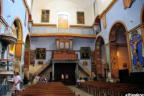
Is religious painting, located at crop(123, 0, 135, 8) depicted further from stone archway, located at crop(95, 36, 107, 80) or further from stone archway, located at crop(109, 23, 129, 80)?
stone archway, located at crop(95, 36, 107, 80)

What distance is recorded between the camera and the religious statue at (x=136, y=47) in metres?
9.48

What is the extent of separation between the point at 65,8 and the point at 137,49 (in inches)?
589

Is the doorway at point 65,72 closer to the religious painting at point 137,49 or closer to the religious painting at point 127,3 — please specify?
the religious painting at point 137,49

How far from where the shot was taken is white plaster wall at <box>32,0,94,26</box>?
2106 centimetres

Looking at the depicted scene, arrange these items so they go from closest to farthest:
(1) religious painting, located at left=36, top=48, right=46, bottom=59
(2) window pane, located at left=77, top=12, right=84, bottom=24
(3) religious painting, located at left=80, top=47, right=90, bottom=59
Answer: (1) religious painting, located at left=36, top=48, right=46, bottom=59
(3) religious painting, located at left=80, top=47, right=90, bottom=59
(2) window pane, located at left=77, top=12, right=84, bottom=24

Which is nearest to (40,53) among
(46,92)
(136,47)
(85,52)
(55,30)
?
(55,30)

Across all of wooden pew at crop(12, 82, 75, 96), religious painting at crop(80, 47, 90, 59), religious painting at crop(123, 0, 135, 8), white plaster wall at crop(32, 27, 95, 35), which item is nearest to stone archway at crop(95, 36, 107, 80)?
religious painting at crop(80, 47, 90, 59)

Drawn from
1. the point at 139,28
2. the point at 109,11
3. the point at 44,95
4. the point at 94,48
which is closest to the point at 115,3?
the point at 109,11

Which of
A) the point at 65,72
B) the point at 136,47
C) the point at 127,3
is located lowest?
the point at 65,72

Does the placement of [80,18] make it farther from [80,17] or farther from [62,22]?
[62,22]

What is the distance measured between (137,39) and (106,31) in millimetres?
5847

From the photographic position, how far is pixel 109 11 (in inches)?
588

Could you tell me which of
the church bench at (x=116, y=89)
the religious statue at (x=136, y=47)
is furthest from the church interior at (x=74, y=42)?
the church bench at (x=116, y=89)

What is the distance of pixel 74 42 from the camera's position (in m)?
20.6
